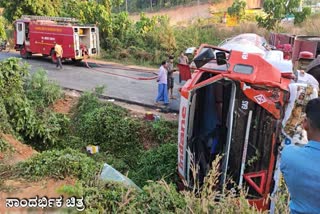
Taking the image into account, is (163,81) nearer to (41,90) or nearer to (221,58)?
(41,90)

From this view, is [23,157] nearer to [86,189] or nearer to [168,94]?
[86,189]

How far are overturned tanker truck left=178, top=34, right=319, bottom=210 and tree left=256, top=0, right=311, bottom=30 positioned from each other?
17.2 meters

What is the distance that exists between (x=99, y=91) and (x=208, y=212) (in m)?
8.98

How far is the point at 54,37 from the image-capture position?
18.9 m

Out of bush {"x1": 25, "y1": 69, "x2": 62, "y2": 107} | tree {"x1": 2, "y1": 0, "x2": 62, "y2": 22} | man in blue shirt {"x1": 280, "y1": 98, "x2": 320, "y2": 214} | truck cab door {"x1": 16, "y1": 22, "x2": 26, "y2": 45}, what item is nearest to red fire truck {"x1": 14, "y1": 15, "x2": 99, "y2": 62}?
truck cab door {"x1": 16, "y1": 22, "x2": 26, "y2": 45}

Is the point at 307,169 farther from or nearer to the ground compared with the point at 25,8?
nearer to the ground

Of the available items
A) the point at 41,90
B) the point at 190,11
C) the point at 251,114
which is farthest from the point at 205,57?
the point at 190,11

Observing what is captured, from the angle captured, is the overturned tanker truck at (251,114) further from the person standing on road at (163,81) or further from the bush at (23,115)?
the person standing on road at (163,81)

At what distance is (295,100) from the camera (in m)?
4.70

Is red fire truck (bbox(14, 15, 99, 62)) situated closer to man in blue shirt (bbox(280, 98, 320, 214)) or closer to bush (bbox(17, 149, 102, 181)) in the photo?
bush (bbox(17, 149, 102, 181))

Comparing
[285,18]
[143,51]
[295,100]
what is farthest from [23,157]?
[285,18]

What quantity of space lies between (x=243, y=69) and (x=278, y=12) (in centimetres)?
1804

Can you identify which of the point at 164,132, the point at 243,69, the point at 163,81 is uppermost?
the point at 243,69

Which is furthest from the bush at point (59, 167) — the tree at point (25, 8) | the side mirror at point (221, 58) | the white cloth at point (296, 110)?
the tree at point (25, 8)
